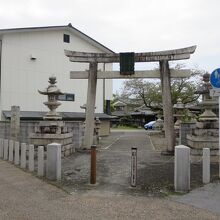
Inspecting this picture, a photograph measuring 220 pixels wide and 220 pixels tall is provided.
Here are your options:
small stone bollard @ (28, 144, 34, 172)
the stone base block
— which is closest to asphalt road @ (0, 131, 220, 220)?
small stone bollard @ (28, 144, 34, 172)

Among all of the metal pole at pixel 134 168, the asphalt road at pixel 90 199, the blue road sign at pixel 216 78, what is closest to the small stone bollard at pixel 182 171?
the asphalt road at pixel 90 199

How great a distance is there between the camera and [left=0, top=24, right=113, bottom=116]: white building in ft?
75.1

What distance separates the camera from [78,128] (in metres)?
15.8

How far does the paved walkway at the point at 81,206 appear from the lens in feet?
19.2

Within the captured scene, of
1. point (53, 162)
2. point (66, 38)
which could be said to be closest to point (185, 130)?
point (53, 162)

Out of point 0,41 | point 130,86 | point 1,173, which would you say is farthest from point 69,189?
point 130,86

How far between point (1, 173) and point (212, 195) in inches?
235

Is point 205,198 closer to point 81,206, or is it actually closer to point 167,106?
point 81,206

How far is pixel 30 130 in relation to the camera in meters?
15.2

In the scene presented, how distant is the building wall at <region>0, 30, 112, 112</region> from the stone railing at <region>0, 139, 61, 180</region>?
10449mm

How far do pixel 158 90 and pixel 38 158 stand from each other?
2539cm

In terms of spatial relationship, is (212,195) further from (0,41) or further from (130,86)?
(130,86)

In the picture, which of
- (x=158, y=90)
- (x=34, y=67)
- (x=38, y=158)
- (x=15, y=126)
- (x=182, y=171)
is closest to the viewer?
(x=182, y=171)

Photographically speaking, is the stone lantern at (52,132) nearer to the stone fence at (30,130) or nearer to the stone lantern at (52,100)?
the stone lantern at (52,100)
